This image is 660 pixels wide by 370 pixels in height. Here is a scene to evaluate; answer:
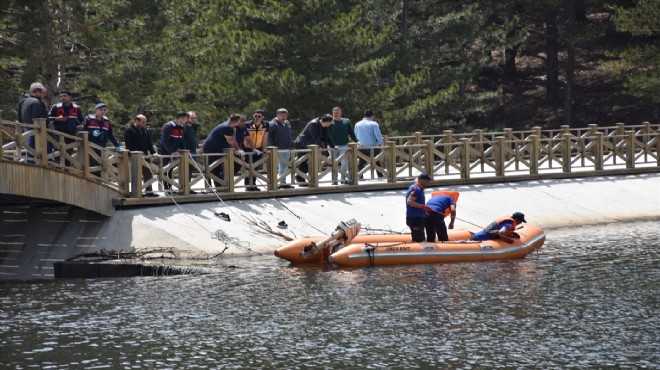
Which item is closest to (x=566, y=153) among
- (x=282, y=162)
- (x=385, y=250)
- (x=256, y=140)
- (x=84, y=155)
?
(x=282, y=162)

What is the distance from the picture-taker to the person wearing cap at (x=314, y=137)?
31625 millimetres

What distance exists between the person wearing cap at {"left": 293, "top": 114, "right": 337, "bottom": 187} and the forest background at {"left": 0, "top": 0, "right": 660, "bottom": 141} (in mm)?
7843

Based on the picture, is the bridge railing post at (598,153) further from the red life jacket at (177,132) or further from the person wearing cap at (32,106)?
the person wearing cap at (32,106)

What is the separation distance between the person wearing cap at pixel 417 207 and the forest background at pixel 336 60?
1262cm

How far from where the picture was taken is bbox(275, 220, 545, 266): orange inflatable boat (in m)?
26.4

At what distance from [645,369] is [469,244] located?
33.0ft

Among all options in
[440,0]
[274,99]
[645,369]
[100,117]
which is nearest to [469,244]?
[100,117]

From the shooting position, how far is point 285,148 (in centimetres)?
3156

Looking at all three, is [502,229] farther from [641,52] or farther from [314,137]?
[641,52]

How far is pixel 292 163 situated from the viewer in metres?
30.8

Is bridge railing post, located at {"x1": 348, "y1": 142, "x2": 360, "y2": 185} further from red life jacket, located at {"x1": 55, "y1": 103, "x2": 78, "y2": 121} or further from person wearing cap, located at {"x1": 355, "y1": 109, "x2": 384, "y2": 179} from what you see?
red life jacket, located at {"x1": 55, "y1": 103, "x2": 78, "y2": 121}

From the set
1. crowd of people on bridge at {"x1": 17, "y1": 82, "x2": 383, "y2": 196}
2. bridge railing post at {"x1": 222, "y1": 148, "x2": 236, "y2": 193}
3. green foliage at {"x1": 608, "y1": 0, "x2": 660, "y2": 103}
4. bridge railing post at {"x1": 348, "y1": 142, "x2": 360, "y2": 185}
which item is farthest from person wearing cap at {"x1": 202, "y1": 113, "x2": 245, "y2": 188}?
green foliage at {"x1": 608, "y1": 0, "x2": 660, "y2": 103}

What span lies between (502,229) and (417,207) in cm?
207

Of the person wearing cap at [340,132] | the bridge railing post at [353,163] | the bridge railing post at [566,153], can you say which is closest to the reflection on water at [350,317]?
the bridge railing post at [353,163]
